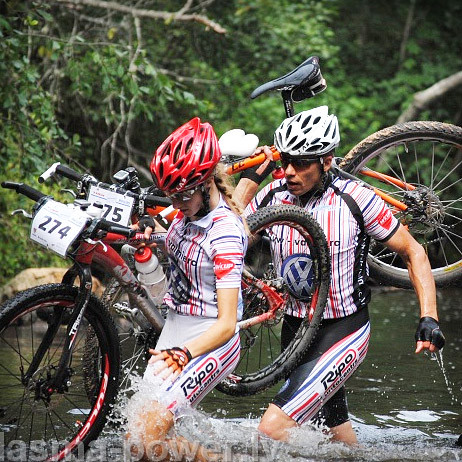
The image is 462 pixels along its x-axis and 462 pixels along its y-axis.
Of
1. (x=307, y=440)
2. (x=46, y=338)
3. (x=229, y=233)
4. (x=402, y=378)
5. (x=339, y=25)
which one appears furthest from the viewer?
(x=339, y=25)

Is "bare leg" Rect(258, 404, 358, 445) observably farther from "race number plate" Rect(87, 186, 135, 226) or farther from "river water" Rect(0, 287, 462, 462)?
"race number plate" Rect(87, 186, 135, 226)

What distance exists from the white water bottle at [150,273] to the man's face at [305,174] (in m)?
0.92

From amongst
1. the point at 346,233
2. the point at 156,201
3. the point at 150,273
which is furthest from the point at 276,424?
the point at 156,201

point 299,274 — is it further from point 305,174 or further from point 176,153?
point 176,153

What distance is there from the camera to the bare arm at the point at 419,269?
5195 mm

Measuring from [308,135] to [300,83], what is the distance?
1.01 m

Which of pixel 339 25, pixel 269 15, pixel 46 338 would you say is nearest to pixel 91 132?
pixel 269 15

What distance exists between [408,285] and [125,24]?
7.50m

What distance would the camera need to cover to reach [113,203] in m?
5.55

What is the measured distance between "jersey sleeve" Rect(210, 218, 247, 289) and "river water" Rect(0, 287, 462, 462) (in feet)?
2.58

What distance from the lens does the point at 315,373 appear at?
5.24 metres

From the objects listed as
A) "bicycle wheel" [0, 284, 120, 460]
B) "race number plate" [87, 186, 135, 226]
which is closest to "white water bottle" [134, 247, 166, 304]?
"race number plate" [87, 186, 135, 226]

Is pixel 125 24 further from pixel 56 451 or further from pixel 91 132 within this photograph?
pixel 56 451

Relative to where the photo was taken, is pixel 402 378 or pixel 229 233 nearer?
pixel 229 233
